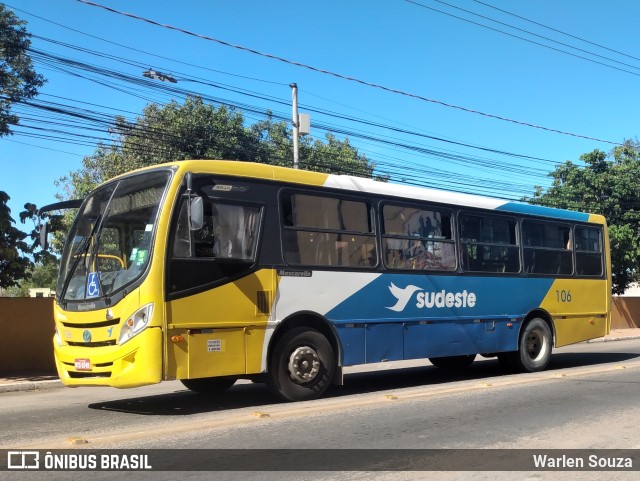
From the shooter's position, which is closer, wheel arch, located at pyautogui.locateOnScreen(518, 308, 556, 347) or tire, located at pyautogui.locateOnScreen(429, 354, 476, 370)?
wheel arch, located at pyautogui.locateOnScreen(518, 308, 556, 347)

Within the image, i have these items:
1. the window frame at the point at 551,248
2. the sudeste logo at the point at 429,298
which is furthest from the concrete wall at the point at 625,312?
the sudeste logo at the point at 429,298

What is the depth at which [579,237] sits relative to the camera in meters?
13.8

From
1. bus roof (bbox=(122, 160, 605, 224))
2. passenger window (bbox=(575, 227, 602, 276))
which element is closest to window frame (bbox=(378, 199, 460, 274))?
bus roof (bbox=(122, 160, 605, 224))

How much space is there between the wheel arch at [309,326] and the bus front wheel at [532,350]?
4663mm

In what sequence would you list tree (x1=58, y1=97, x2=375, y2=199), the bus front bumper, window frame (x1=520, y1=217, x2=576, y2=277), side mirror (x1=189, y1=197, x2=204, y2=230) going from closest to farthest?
the bus front bumper
side mirror (x1=189, y1=197, x2=204, y2=230)
window frame (x1=520, y1=217, x2=576, y2=277)
tree (x1=58, y1=97, x2=375, y2=199)

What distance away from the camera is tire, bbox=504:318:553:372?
12328mm

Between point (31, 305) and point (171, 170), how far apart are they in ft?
27.6

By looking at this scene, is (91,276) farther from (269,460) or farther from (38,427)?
(269,460)

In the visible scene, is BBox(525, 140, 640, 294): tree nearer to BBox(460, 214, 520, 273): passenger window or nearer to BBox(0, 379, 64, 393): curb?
BBox(460, 214, 520, 273): passenger window

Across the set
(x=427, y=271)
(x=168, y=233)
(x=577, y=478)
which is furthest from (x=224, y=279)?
(x=577, y=478)

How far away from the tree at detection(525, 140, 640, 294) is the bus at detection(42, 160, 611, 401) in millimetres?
19630

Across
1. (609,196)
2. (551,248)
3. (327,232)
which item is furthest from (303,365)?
(609,196)

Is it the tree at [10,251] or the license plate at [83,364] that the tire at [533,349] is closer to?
the license plate at [83,364]

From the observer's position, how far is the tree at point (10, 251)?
1306cm
